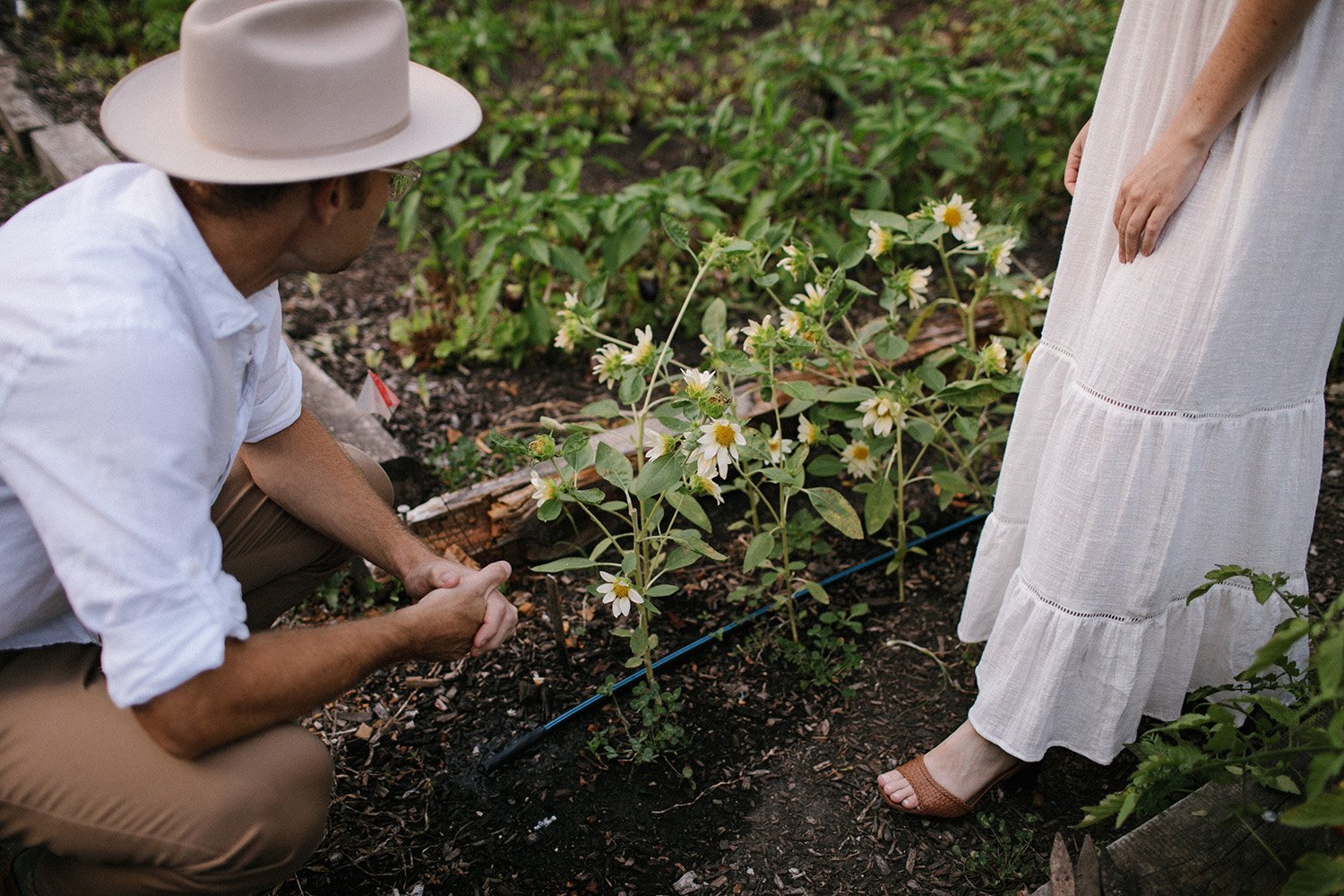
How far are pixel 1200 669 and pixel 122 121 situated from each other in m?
1.90

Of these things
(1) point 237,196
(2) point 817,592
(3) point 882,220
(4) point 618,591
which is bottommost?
(2) point 817,592

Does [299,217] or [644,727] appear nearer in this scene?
[299,217]

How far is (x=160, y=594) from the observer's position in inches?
46.2

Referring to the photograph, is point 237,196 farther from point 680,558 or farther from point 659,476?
point 680,558

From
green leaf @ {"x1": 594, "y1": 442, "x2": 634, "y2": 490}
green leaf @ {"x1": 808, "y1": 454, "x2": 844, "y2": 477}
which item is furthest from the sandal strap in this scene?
green leaf @ {"x1": 594, "y1": 442, "x2": 634, "y2": 490}

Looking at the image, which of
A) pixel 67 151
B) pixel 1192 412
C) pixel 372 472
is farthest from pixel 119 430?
pixel 67 151

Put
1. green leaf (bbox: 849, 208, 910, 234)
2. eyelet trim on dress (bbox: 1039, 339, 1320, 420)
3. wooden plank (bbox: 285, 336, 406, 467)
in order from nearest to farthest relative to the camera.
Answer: eyelet trim on dress (bbox: 1039, 339, 1320, 420)
green leaf (bbox: 849, 208, 910, 234)
wooden plank (bbox: 285, 336, 406, 467)

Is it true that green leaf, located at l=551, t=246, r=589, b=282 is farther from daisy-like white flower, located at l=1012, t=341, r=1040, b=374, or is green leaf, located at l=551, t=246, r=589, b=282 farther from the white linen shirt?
the white linen shirt

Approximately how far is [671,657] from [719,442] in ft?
1.84

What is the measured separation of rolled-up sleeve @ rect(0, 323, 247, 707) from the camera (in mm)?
1154

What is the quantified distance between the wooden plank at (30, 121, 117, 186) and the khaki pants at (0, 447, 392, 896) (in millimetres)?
2912

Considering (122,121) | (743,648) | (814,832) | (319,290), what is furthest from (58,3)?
(814,832)

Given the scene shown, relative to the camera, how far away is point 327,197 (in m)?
1.37

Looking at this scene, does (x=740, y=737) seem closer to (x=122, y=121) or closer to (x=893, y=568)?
(x=893, y=568)
